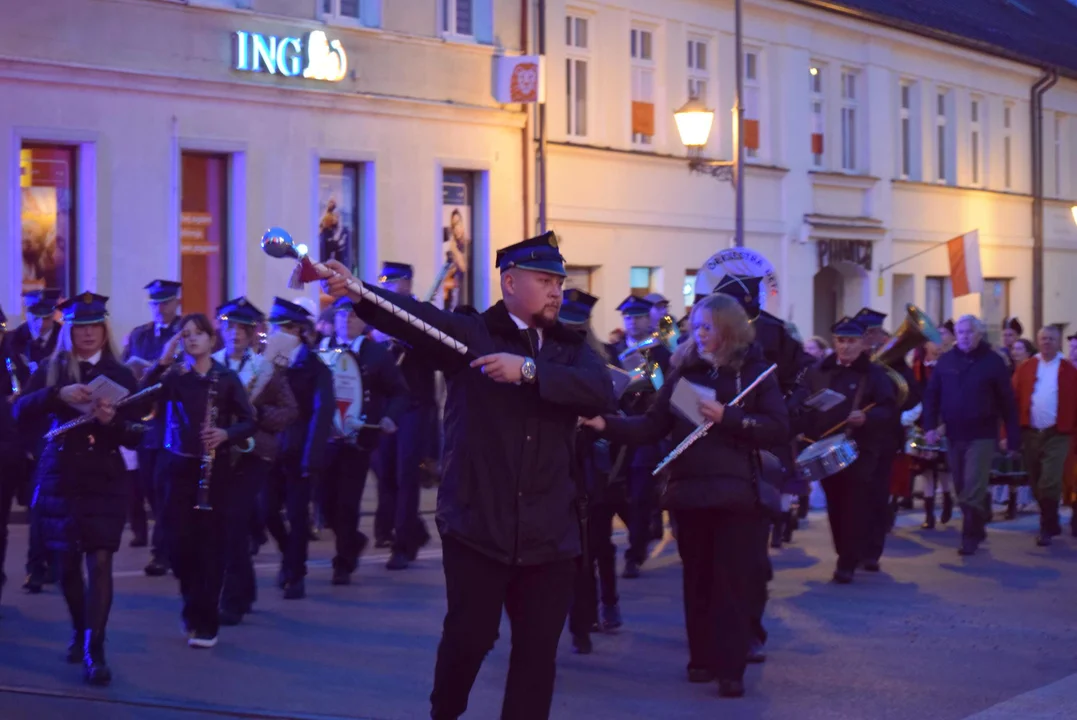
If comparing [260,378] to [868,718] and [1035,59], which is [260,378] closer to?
[868,718]

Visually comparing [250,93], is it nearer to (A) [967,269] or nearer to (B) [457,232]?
(B) [457,232]

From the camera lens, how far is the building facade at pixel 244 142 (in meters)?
19.1

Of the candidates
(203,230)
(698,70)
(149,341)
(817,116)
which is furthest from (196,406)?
(817,116)

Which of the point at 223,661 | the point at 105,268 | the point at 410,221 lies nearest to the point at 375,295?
the point at 223,661

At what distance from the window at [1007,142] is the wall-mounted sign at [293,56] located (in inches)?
803

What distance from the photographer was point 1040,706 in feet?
27.2

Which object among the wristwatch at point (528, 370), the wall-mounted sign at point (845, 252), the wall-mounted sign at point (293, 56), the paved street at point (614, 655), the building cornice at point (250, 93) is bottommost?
the paved street at point (614, 655)

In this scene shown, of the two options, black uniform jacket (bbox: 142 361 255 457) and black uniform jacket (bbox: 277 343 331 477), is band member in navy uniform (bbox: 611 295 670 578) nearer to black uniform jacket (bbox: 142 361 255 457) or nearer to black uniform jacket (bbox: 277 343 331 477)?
black uniform jacket (bbox: 277 343 331 477)

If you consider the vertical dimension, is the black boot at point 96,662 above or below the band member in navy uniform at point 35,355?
below

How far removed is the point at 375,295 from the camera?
603 centimetres

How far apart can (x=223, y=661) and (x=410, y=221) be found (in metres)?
14.1

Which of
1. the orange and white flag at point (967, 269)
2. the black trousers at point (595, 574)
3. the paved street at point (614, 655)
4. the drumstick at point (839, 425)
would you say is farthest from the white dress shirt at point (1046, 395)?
the orange and white flag at point (967, 269)

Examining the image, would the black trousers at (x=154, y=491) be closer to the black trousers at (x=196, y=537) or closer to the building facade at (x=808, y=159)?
the black trousers at (x=196, y=537)

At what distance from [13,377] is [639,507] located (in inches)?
173
